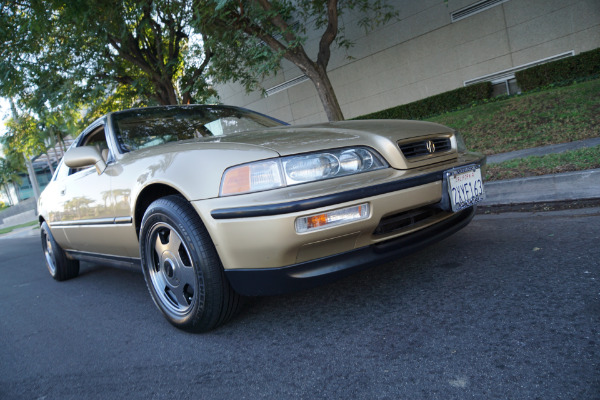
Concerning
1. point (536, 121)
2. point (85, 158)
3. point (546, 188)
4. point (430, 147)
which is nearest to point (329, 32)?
point (536, 121)

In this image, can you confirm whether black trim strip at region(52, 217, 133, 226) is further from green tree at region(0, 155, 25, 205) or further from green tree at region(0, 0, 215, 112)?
green tree at region(0, 155, 25, 205)

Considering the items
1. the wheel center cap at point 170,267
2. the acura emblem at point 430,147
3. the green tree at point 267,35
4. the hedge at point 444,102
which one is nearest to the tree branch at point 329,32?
the green tree at point 267,35

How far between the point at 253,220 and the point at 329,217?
342 mm

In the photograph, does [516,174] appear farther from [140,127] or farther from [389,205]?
[140,127]

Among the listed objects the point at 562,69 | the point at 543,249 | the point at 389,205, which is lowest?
the point at 543,249

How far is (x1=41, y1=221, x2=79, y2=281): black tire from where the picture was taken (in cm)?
444

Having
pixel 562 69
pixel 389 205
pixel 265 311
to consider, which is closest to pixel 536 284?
pixel 389 205

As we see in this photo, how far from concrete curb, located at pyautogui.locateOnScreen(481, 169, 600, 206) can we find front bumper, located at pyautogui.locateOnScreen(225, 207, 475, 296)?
2335mm

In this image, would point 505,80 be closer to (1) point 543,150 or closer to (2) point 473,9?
(2) point 473,9

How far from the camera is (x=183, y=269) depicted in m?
2.40

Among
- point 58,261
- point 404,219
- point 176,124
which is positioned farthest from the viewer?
point 58,261

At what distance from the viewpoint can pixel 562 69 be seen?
9.48 m

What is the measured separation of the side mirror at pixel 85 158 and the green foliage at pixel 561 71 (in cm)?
970

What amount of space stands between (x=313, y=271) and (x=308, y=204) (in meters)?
0.33
